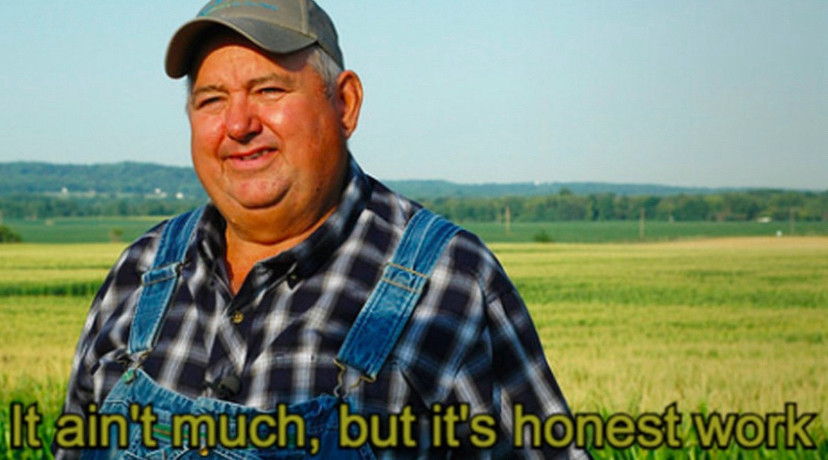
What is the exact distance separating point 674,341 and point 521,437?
1038cm

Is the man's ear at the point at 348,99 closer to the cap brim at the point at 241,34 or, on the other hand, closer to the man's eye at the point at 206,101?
the cap brim at the point at 241,34

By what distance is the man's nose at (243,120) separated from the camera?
2.18 metres

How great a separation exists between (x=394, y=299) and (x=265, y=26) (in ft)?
2.02

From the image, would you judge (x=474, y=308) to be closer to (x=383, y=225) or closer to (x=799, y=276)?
(x=383, y=225)

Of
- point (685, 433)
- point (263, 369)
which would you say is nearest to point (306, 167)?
point (263, 369)

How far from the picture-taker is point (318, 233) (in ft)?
7.38

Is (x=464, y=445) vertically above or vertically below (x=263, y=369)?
below

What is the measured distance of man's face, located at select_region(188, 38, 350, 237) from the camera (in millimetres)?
2180

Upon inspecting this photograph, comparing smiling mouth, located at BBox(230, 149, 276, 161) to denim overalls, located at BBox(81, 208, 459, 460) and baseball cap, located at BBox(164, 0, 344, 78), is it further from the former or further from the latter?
denim overalls, located at BBox(81, 208, 459, 460)

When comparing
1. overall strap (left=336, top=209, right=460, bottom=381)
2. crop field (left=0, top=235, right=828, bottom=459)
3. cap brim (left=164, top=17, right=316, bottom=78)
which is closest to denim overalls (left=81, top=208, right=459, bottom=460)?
overall strap (left=336, top=209, right=460, bottom=381)

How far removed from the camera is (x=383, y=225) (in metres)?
2.33

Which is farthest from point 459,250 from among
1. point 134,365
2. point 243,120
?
Result: point 134,365

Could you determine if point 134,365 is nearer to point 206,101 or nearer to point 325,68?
point 206,101

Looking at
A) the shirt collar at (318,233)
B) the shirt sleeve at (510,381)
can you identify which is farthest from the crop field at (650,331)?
the shirt collar at (318,233)
